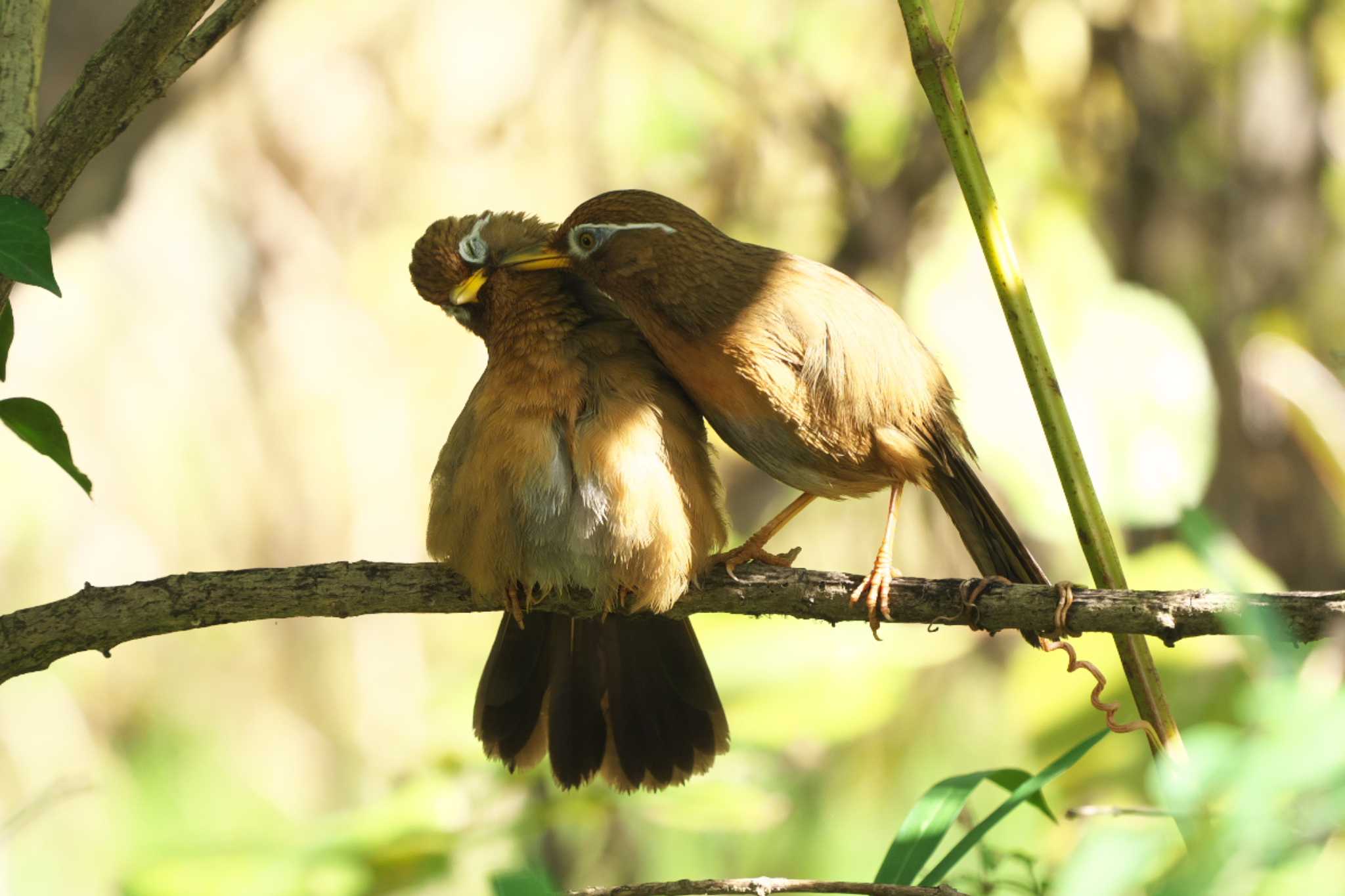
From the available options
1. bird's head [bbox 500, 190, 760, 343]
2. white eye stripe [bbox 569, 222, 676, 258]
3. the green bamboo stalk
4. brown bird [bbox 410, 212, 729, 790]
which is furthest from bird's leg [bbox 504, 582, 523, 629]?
the green bamboo stalk

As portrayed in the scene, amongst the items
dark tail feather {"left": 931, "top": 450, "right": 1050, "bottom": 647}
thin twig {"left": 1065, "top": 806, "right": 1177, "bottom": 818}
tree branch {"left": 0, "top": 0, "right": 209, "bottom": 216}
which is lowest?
thin twig {"left": 1065, "top": 806, "right": 1177, "bottom": 818}

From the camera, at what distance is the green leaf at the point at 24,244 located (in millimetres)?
1368

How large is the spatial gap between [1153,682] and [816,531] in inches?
126

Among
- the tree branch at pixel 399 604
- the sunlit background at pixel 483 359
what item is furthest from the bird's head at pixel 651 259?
the sunlit background at pixel 483 359

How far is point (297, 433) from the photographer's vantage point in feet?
15.0

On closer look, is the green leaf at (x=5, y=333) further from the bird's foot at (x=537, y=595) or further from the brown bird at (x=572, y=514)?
the bird's foot at (x=537, y=595)

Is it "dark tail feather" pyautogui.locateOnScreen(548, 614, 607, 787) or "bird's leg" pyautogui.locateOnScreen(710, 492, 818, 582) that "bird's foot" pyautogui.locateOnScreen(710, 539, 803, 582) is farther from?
"dark tail feather" pyautogui.locateOnScreen(548, 614, 607, 787)

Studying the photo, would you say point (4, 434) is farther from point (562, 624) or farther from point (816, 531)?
point (816, 531)

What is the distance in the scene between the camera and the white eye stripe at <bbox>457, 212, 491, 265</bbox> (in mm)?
2457

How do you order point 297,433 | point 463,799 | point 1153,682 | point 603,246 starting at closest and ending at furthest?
point 1153,682
point 603,246
point 463,799
point 297,433

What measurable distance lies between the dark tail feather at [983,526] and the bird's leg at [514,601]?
810mm

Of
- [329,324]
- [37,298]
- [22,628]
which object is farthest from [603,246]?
[37,298]

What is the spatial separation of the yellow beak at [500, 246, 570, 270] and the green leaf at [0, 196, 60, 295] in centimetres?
107

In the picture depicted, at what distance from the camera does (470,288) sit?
242cm
